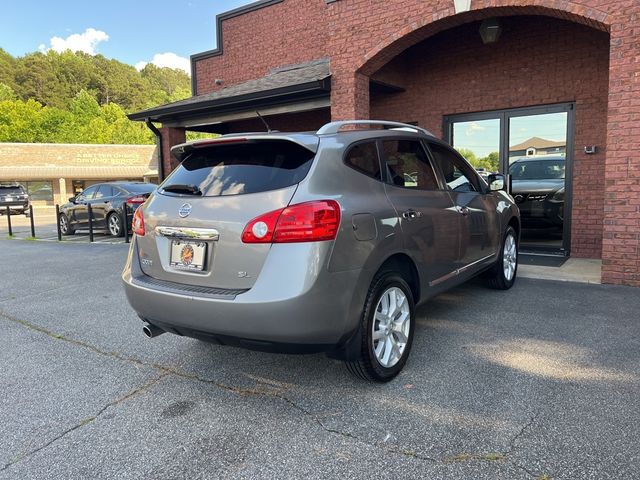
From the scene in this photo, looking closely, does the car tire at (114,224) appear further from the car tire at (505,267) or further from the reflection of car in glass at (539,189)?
the car tire at (505,267)

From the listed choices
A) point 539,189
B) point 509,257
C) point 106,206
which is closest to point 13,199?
point 106,206

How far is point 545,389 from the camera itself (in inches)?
125

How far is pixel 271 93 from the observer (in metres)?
9.23

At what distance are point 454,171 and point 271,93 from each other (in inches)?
215

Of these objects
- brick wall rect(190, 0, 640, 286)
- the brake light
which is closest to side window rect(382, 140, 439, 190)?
brick wall rect(190, 0, 640, 286)

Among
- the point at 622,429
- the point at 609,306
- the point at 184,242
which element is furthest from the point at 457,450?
the point at 609,306

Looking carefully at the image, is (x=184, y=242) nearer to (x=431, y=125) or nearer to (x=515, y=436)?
(x=515, y=436)

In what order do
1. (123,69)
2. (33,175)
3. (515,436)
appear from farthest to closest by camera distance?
1. (123,69)
2. (33,175)
3. (515,436)

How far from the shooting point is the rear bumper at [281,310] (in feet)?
8.92

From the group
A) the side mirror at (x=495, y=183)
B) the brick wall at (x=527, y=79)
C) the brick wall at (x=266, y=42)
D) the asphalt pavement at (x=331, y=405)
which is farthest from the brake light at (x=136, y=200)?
the side mirror at (x=495, y=183)

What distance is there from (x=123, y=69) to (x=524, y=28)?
9332 cm

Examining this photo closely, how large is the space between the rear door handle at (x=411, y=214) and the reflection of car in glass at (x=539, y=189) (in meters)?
5.88

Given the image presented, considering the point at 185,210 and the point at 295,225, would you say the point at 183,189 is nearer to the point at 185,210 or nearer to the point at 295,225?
the point at 185,210

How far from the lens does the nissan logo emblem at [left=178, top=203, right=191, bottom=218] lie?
310 cm
